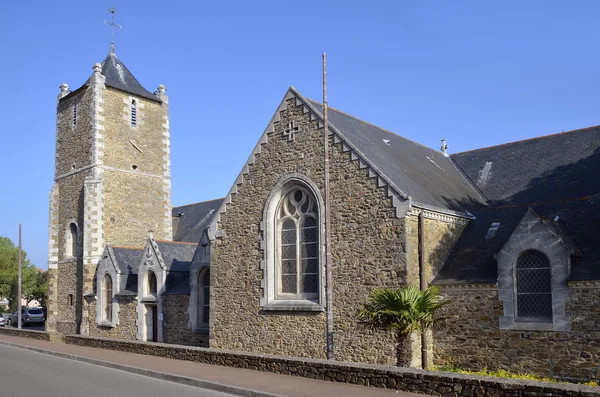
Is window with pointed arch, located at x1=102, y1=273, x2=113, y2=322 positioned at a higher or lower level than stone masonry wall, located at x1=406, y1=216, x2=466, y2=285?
lower

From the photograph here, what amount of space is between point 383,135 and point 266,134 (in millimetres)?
4778

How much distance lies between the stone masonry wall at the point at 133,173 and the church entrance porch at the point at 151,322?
6381 mm

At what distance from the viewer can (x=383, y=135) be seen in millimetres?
23125

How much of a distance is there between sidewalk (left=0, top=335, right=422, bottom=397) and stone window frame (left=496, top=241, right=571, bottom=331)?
568 cm

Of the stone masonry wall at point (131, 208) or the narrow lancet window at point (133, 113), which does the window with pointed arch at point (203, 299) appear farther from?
the narrow lancet window at point (133, 113)

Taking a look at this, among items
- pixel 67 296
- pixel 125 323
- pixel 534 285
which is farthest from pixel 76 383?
pixel 67 296

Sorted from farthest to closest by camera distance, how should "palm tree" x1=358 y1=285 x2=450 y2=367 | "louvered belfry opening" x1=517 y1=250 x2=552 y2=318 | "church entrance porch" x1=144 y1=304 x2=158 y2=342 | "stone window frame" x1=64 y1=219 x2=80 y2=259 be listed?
"stone window frame" x1=64 y1=219 x2=80 y2=259 → "church entrance porch" x1=144 y1=304 x2=158 y2=342 → "louvered belfry opening" x1=517 y1=250 x2=552 y2=318 → "palm tree" x1=358 y1=285 x2=450 y2=367

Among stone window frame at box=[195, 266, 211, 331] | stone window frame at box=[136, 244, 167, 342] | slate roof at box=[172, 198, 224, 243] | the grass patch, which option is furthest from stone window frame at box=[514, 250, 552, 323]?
→ slate roof at box=[172, 198, 224, 243]

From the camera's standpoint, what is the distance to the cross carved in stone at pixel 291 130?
2014cm

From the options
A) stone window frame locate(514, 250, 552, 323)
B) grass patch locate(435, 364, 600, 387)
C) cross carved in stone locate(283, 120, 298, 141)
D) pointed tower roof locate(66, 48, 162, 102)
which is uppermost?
pointed tower roof locate(66, 48, 162, 102)

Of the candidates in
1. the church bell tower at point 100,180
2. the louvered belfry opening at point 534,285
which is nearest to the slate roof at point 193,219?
the church bell tower at point 100,180

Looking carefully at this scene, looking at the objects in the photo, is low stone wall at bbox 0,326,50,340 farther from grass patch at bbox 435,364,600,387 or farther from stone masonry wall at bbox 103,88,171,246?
grass patch at bbox 435,364,600,387

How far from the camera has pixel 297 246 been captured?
19.9 metres

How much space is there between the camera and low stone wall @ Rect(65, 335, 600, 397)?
376 inches
